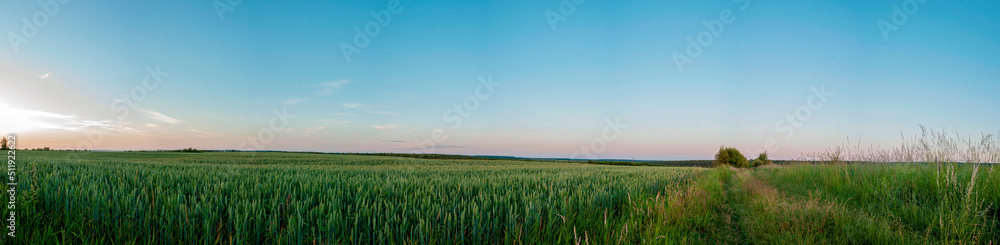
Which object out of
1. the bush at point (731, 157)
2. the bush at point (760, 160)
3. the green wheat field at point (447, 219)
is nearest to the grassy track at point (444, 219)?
the green wheat field at point (447, 219)

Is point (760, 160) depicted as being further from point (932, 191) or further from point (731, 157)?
point (932, 191)

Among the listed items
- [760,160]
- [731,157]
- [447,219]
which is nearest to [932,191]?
[447,219]

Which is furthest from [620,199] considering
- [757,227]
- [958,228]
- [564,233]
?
[958,228]

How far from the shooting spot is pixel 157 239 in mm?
3311

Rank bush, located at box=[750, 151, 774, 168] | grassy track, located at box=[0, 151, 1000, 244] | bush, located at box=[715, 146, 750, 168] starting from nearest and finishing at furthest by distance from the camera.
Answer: grassy track, located at box=[0, 151, 1000, 244] → bush, located at box=[715, 146, 750, 168] → bush, located at box=[750, 151, 774, 168]

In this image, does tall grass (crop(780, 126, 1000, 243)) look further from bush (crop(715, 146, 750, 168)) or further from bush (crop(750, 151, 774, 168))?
bush (crop(750, 151, 774, 168))

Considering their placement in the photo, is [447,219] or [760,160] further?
[760,160]

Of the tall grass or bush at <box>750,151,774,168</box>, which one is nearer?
the tall grass

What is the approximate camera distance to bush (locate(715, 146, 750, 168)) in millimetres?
51406

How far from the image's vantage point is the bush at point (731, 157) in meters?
51.4

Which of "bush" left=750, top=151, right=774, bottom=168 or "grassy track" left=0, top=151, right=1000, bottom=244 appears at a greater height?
"grassy track" left=0, top=151, right=1000, bottom=244

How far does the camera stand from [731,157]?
52.1 metres

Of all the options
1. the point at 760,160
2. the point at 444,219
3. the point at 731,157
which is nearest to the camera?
the point at 444,219

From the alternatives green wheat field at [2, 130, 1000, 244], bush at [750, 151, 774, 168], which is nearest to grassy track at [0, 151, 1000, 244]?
green wheat field at [2, 130, 1000, 244]
